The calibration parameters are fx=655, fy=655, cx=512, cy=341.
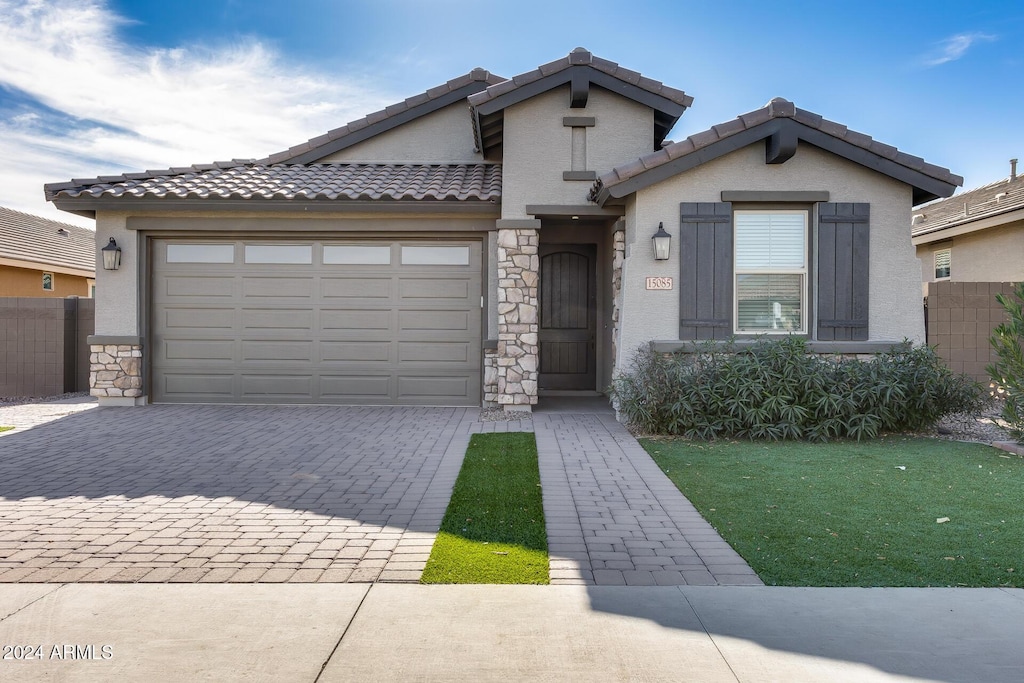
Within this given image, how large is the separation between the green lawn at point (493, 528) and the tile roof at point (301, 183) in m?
4.96

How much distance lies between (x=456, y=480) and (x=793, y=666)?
3577mm

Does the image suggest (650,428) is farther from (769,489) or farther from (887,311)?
(887,311)

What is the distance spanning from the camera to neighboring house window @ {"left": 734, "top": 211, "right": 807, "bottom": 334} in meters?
9.02

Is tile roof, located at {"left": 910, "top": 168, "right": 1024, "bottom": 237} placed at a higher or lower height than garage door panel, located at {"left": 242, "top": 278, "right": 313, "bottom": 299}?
higher

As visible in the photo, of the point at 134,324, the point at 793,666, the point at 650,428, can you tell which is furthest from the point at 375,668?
the point at 134,324

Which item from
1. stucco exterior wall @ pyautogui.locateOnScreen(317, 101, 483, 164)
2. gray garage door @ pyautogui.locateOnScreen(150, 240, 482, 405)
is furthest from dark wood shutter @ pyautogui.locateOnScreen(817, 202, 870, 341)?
stucco exterior wall @ pyautogui.locateOnScreen(317, 101, 483, 164)

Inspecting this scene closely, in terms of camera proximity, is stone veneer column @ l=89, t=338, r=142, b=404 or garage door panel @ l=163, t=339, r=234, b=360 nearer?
stone veneer column @ l=89, t=338, r=142, b=404

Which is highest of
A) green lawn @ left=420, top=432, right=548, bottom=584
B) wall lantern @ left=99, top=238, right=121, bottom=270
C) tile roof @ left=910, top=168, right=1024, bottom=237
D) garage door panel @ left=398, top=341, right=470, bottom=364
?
tile roof @ left=910, top=168, right=1024, bottom=237

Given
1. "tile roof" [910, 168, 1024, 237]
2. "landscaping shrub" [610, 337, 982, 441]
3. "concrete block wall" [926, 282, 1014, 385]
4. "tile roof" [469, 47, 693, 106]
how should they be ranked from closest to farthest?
"landscaping shrub" [610, 337, 982, 441] → "tile roof" [469, 47, 693, 106] → "concrete block wall" [926, 282, 1014, 385] → "tile roof" [910, 168, 1024, 237]

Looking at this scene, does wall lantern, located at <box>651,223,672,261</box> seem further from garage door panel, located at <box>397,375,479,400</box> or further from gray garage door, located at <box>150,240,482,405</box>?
garage door panel, located at <box>397,375,479,400</box>

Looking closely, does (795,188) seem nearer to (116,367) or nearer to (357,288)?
(357,288)

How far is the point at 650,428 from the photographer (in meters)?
8.23

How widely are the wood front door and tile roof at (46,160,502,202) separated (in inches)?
80.6

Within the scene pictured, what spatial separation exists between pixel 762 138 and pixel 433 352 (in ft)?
18.8
